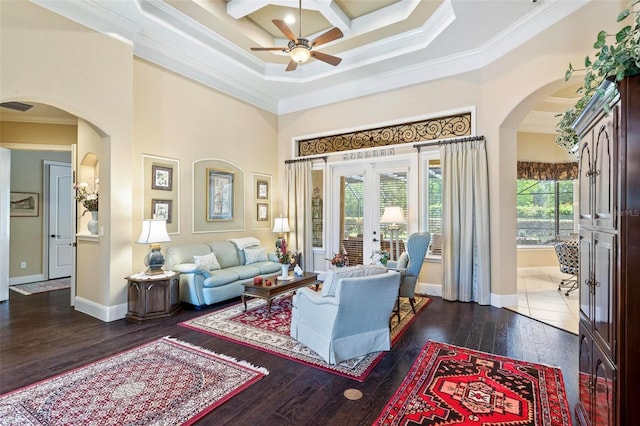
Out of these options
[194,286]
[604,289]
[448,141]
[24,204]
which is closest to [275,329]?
[194,286]

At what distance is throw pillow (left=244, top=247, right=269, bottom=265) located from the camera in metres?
5.88

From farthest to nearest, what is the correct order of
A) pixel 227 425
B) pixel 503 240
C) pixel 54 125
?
pixel 54 125
pixel 503 240
pixel 227 425

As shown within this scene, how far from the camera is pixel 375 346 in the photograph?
3275mm

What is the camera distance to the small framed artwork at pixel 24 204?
639 centimetres

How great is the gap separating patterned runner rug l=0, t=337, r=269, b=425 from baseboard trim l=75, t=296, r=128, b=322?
129cm

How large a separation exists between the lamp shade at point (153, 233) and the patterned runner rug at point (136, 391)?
5.12 ft

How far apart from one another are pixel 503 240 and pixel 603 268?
3.56 m

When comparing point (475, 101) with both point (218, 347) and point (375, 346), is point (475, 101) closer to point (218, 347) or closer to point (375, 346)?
point (375, 346)

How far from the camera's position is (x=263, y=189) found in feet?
23.5

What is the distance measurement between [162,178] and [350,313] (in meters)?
3.90

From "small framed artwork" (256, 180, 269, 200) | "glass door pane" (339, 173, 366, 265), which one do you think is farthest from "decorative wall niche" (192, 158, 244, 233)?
"glass door pane" (339, 173, 366, 265)

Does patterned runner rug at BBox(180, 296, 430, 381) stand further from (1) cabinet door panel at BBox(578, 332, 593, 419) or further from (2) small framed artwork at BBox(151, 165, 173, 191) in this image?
(2) small framed artwork at BBox(151, 165, 173, 191)

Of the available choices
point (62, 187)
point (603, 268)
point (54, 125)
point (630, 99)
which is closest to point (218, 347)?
point (603, 268)

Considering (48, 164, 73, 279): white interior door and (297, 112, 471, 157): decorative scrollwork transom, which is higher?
(297, 112, 471, 157): decorative scrollwork transom
